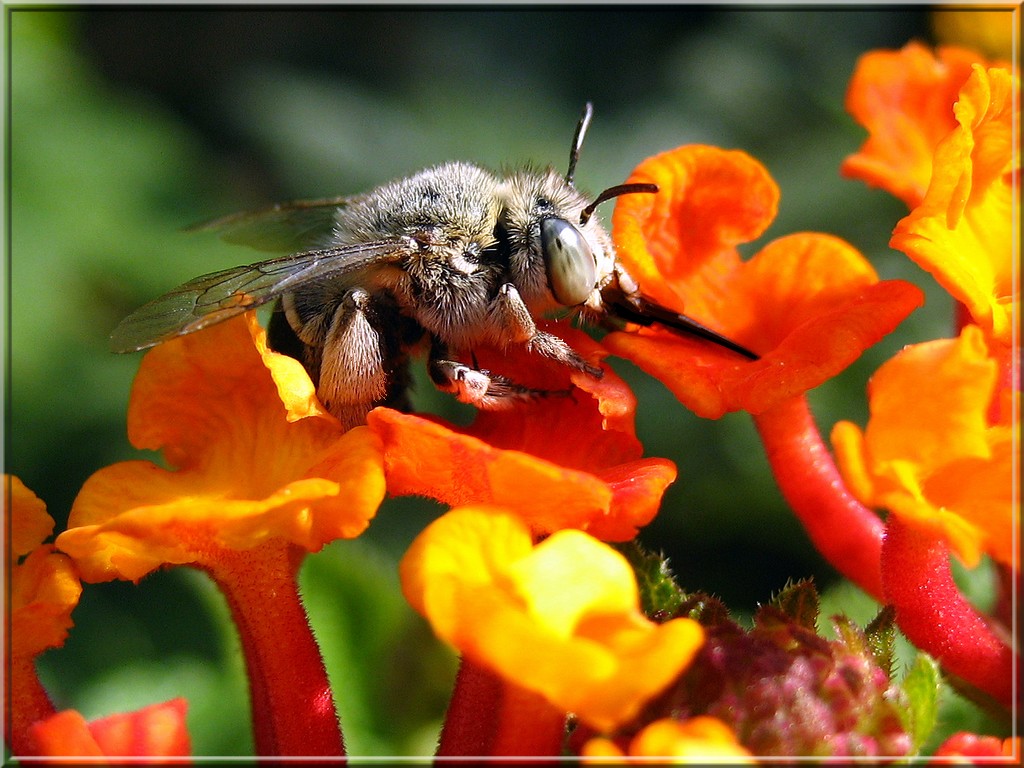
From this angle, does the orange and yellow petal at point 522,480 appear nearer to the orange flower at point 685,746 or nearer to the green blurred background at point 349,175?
the orange flower at point 685,746

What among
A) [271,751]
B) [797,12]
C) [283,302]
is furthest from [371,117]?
[271,751]

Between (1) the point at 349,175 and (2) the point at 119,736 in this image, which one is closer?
(2) the point at 119,736

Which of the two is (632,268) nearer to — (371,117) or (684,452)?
(684,452)

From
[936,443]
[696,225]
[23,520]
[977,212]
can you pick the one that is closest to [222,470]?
[23,520]

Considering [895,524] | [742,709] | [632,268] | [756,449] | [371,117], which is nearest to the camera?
[742,709]

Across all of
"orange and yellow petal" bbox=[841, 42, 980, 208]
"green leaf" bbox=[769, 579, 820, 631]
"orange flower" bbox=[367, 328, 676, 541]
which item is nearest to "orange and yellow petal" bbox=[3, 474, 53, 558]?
"orange flower" bbox=[367, 328, 676, 541]

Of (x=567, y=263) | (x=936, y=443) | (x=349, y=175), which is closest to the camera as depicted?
(x=936, y=443)

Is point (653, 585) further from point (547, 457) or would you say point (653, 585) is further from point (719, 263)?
point (719, 263)
